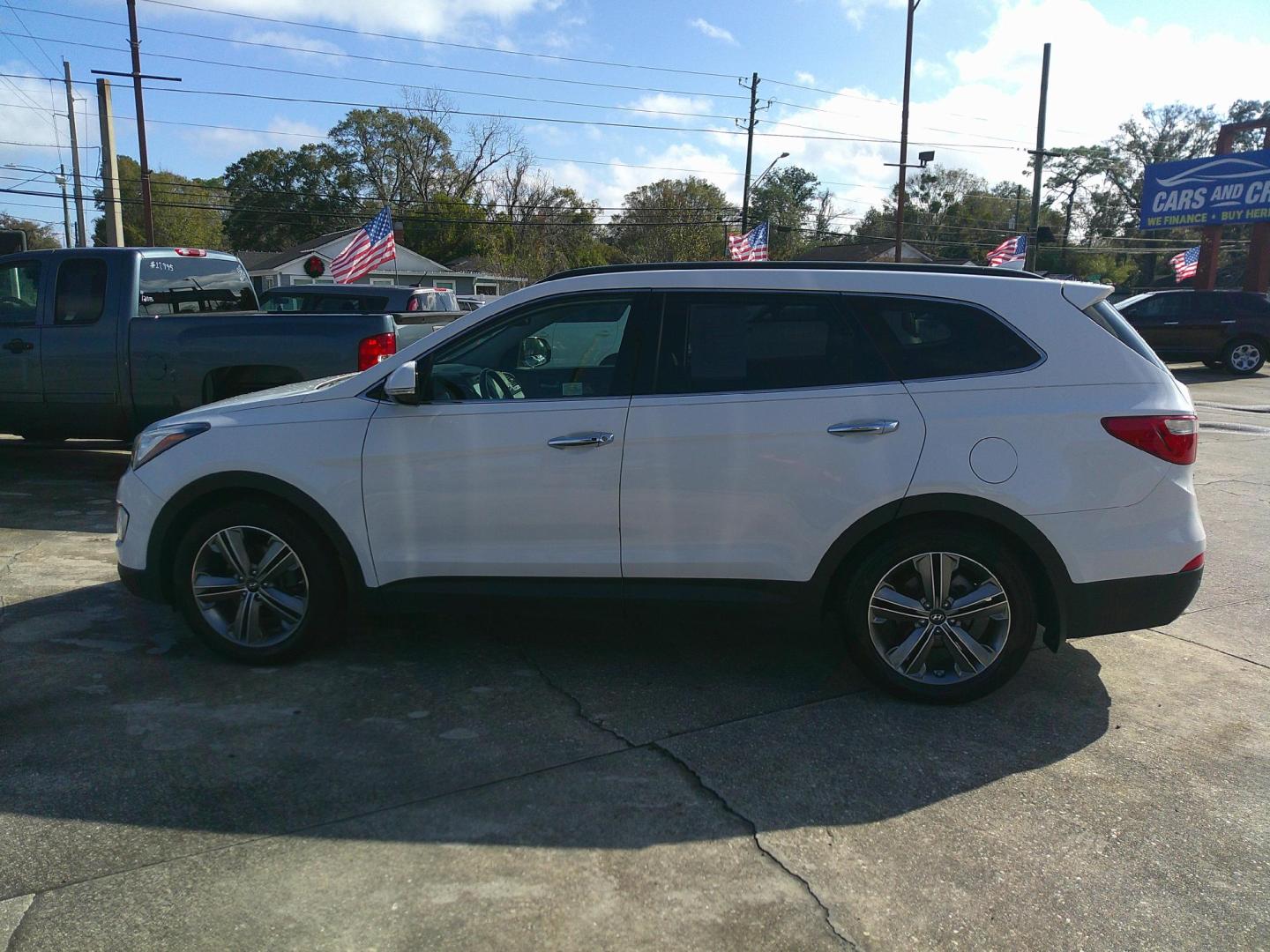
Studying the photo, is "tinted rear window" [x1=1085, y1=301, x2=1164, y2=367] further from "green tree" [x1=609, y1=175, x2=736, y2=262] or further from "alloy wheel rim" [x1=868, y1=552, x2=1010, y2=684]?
"green tree" [x1=609, y1=175, x2=736, y2=262]

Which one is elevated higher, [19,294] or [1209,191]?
[1209,191]

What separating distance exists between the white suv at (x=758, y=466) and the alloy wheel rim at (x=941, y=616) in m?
0.01

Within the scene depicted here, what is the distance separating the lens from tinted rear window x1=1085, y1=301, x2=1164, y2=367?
13.1ft

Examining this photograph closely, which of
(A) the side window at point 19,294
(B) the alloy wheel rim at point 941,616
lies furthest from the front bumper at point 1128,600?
(A) the side window at point 19,294

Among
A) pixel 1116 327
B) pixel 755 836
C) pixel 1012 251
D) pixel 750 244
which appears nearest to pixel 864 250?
pixel 750 244

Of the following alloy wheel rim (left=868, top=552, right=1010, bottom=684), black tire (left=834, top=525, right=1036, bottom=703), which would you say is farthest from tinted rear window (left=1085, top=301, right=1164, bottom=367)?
alloy wheel rim (left=868, top=552, right=1010, bottom=684)

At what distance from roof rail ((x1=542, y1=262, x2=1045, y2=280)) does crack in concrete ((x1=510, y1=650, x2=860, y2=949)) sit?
1805 mm

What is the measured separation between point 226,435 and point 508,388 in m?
1.31

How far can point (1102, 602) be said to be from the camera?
3.94 meters

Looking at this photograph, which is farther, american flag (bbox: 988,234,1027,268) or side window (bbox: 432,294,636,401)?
american flag (bbox: 988,234,1027,268)

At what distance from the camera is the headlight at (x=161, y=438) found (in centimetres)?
448

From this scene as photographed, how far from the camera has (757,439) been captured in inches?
157

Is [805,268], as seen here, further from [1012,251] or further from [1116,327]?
[1012,251]

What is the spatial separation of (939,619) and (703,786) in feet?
4.23
